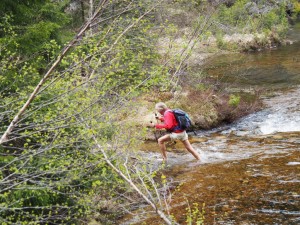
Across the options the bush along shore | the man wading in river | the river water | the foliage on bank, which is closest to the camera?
the foliage on bank

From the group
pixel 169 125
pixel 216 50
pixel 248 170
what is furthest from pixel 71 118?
pixel 216 50

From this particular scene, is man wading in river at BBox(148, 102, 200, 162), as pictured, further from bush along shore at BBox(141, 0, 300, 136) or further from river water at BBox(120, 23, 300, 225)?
bush along shore at BBox(141, 0, 300, 136)

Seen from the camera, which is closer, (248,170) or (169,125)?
(248,170)

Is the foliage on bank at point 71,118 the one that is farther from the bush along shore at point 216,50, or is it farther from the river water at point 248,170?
the river water at point 248,170

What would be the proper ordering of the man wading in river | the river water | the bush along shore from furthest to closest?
the bush along shore → the man wading in river → the river water

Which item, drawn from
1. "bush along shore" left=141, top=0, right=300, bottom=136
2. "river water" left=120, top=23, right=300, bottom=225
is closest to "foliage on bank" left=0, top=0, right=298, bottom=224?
"bush along shore" left=141, top=0, right=300, bottom=136

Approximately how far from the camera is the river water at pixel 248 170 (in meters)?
7.48

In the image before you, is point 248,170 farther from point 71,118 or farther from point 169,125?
point 71,118

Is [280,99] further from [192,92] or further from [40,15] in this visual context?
[40,15]

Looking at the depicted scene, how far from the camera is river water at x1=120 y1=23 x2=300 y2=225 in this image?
24.5 ft

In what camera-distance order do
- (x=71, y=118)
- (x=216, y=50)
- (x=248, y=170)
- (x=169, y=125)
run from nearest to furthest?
(x=71, y=118), (x=248, y=170), (x=169, y=125), (x=216, y=50)

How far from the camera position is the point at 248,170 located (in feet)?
31.8

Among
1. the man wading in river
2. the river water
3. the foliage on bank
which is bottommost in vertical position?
the river water

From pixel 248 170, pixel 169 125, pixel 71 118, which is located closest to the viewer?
pixel 71 118
